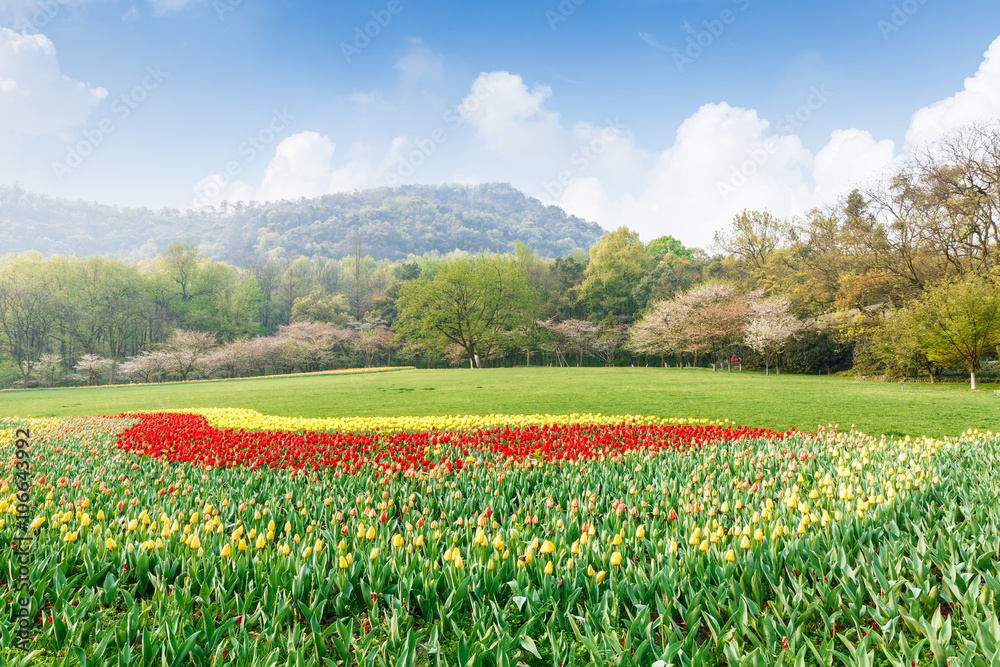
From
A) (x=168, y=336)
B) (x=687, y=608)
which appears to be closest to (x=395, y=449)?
(x=687, y=608)

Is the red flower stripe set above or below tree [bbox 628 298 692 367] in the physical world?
below

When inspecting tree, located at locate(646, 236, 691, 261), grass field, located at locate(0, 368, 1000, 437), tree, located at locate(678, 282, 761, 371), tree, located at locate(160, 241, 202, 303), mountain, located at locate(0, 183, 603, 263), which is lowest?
grass field, located at locate(0, 368, 1000, 437)

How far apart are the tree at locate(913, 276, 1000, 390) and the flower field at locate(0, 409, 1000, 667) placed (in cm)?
1612

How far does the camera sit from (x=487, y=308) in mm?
40812

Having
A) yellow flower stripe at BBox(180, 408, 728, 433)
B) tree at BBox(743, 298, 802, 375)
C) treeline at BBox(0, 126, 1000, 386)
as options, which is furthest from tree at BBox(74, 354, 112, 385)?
tree at BBox(743, 298, 802, 375)

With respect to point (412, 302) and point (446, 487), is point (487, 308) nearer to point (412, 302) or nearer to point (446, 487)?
point (412, 302)

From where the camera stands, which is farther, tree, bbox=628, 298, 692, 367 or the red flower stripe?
tree, bbox=628, 298, 692, 367

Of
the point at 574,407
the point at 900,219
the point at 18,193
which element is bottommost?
the point at 574,407

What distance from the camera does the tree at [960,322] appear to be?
15891 millimetres

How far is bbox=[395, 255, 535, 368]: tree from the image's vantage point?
38.7 m

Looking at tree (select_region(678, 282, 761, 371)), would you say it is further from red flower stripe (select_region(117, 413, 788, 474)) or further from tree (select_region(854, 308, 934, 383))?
red flower stripe (select_region(117, 413, 788, 474))

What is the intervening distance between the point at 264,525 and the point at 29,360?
44644 mm

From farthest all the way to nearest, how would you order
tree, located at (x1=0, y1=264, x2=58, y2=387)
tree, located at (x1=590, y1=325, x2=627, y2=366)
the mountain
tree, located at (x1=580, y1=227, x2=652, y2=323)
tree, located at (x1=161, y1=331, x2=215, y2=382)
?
1. the mountain
2. tree, located at (x1=580, y1=227, x2=652, y2=323)
3. tree, located at (x1=590, y1=325, x2=627, y2=366)
4. tree, located at (x1=161, y1=331, x2=215, y2=382)
5. tree, located at (x1=0, y1=264, x2=58, y2=387)

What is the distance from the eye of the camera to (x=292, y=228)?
10231 centimetres
